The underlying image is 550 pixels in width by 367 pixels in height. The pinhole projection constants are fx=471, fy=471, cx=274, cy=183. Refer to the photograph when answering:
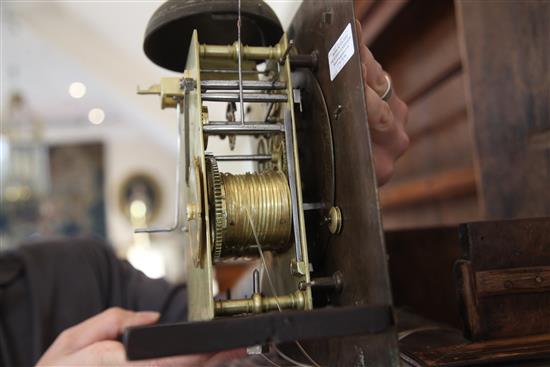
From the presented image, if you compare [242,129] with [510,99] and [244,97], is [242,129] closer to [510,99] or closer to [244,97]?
[244,97]

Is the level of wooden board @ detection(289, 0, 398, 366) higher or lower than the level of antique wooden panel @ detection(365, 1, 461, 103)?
lower

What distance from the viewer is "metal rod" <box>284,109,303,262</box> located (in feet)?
1.59

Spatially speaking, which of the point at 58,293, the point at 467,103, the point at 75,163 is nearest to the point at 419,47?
the point at 467,103

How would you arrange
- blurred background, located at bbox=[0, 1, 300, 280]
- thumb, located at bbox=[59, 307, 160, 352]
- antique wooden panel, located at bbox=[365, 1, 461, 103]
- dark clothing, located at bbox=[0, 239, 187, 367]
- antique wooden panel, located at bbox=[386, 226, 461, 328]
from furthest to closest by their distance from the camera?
blurred background, located at bbox=[0, 1, 300, 280] < antique wooden panel, located at bbox=[365, 1, 461, 103] < dark clothing, located at bbox=[0, 239, 187, 367] < antique wooden panel, located at bbox=[386, 226, 461, 328] < thumb, located at bbox=[59, 307, 160, 352]

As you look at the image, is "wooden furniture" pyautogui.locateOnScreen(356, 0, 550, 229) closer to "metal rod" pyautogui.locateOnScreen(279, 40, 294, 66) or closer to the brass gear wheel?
"metal rod" pyautogui.locateOnScreen(279, 40, 294, 66)

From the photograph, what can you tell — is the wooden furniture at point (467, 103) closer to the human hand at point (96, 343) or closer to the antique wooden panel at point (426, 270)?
the antique wooden panel at point (426, 270)

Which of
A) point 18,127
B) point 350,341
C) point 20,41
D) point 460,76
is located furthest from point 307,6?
point 18,127

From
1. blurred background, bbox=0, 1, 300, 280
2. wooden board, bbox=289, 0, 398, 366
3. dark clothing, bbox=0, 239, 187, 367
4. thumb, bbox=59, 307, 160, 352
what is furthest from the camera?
blurred background, bbox=0, 1, 300, 280

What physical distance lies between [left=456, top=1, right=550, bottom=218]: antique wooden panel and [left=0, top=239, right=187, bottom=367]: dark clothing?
638 mm

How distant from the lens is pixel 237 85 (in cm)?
52

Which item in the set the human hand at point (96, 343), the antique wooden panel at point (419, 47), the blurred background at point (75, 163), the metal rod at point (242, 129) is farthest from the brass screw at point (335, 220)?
the blurred background at point (75, 163)

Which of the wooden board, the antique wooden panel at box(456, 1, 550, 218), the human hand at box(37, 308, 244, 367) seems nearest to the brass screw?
the wooden board

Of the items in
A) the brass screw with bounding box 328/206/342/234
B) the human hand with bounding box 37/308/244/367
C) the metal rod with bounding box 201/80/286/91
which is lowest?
the human hand with bounding box 37/308/244/367

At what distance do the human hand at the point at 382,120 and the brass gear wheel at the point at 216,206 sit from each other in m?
0.19
